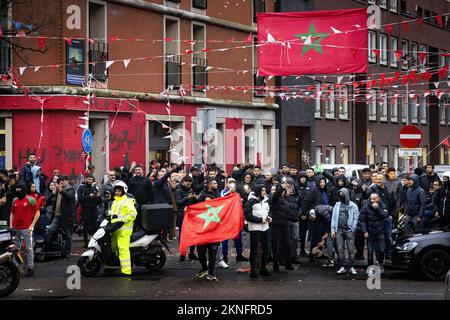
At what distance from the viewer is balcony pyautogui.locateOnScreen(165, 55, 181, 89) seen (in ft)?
120

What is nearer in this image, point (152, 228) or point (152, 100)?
point (152, 228)

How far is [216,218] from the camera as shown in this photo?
18.8 metres

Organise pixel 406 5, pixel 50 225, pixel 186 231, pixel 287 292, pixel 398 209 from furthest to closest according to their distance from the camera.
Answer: pixel 406 5 < pixel 398 209 < pixel 50 225 < pixel 186 231 < pixel 287 292

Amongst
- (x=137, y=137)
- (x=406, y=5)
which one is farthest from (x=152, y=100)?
(x=406, y=5)

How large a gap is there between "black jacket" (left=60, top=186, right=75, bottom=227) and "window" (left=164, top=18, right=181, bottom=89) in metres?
14.8

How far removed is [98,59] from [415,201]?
13.8 meters

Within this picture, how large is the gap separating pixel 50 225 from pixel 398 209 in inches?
319

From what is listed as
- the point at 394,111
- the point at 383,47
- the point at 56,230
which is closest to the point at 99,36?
the point at 56,230

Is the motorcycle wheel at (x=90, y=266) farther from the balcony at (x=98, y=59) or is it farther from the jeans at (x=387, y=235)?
the balcony at (x=98, y=59)

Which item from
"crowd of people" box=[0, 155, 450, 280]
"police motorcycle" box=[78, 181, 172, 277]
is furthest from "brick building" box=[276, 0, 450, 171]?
"police motorcycle" box=[78, 181, 172, 277]

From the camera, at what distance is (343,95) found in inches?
1981

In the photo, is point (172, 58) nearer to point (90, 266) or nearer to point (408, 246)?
point (90, 266)

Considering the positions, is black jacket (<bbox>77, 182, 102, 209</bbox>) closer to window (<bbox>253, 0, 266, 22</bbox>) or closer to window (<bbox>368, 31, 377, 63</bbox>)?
window (<bbox>253, 0, 266, 22</bbox>)
